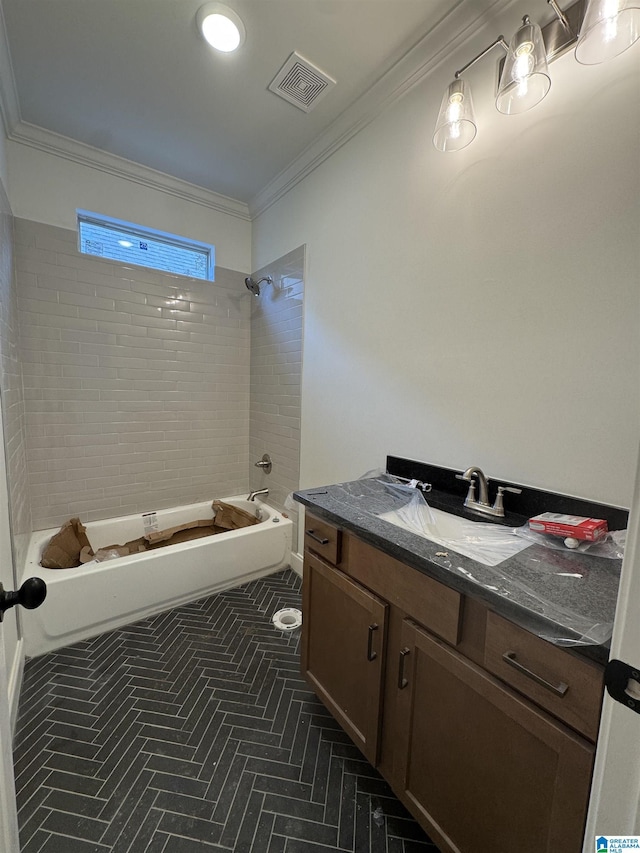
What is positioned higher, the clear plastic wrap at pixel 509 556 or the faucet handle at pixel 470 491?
the faucet handle at pixel 470 491

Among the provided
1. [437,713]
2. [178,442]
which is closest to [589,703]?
[437,713]

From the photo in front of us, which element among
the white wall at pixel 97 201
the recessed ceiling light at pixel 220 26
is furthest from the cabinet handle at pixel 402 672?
the white wall at pixel 97 201

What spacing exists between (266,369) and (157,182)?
5.09 feet

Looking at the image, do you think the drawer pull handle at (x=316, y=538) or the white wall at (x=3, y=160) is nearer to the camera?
the drawer pull handle at (x=316, y=538)

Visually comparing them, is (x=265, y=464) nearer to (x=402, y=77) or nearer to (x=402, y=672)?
(x=402, y=672)

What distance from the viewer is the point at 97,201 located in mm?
2279

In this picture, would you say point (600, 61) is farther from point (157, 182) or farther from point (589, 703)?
point (157, 182)

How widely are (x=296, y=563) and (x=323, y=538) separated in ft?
4.57

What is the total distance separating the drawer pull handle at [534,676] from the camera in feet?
2.11

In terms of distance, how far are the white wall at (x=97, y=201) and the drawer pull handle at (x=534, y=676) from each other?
10.2ft

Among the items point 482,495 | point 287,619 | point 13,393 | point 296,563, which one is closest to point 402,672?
point 482,495

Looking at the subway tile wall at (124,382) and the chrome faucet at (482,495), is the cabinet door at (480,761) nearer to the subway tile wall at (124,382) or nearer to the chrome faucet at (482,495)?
the chrome faucet at (482,495)

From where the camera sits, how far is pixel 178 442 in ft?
9.18

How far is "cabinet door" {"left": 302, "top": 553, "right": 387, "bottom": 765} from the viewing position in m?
1.08
